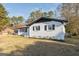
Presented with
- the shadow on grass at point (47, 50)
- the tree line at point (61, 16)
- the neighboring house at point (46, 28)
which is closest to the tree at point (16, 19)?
the tree line at point (61, 16)

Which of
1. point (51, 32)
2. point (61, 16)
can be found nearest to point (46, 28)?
point (51, 32)

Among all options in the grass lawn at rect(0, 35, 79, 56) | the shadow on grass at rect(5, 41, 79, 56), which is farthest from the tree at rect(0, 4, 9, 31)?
the shadow on grass at rect(5, 41, 79, 56)

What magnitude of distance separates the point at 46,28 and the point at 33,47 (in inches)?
16.8

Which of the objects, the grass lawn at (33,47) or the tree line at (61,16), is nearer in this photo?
the tree line at (61,16)

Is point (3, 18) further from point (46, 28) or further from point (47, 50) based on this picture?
point (47, 50)

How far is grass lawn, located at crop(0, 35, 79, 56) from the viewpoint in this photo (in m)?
2.46

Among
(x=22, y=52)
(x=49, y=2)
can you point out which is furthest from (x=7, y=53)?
(x=49, y=2)

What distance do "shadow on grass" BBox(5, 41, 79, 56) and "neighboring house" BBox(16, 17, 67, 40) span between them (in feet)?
0.51

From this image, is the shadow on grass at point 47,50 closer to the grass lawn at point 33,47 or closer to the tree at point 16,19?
the grass lawn at point 33,47

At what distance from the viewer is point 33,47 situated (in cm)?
249

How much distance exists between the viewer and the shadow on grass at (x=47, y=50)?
2457 millimetres

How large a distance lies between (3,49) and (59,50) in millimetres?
1007

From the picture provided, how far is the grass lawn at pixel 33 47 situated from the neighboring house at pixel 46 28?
103 mm

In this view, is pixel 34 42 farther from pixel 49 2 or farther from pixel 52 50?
pixel 49 2
